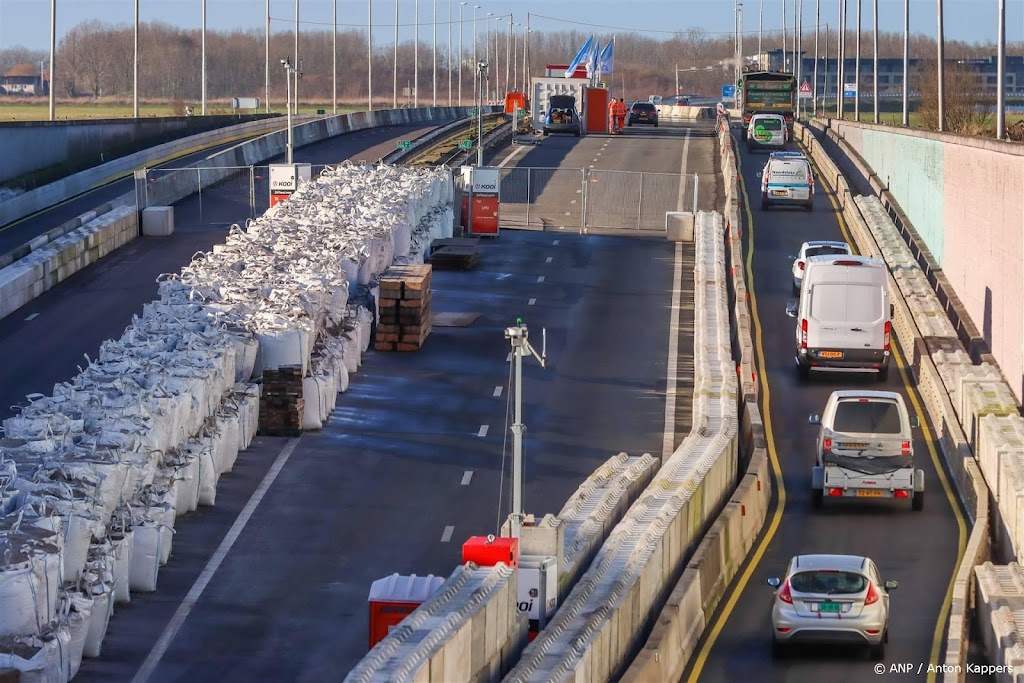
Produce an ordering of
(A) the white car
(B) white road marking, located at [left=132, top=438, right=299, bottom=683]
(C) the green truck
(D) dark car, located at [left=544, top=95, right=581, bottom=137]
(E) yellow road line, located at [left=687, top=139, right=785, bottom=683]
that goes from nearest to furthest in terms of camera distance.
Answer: (B) white road marking, located at [left=132, top=438, right=299, bottom=683], (E) yellow road line, located at [left=687, top=139, right=785, bottom=683], (A) the white car, (D) dark car, located at [left=544, top=95, right=581, bottom=137], (C) the green truck

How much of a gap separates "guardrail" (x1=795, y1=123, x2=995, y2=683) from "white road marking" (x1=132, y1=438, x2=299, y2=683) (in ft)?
31.4

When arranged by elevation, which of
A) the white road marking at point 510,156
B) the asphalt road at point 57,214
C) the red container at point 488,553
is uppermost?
the white road marking at point 510,156

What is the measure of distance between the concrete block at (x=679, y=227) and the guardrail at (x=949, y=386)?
550cm

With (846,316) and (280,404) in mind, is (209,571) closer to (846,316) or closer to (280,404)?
(280,404)

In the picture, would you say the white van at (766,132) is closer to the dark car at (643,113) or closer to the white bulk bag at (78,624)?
the dark car at (643,113)

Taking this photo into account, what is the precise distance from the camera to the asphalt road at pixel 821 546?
22297 millimetres

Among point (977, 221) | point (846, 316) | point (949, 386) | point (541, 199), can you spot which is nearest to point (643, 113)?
point (541, 199)

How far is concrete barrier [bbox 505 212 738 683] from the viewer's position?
1820 cm

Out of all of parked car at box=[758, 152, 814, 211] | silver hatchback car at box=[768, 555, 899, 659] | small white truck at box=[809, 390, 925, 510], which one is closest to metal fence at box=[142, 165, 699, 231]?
parked car at box=[758, 152, 814, 211]

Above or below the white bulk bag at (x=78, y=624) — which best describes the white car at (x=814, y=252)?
above

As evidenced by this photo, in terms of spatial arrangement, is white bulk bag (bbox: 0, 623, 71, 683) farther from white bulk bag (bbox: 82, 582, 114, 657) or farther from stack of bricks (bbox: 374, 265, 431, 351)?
stack of bricks (bbox: 374, 265, 431, 351)

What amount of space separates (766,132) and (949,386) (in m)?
52.6

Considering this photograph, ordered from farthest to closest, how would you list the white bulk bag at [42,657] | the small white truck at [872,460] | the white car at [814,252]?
the white car at [814,252] → the small white truck at [872,460] → the white bulk bag at [42,657]

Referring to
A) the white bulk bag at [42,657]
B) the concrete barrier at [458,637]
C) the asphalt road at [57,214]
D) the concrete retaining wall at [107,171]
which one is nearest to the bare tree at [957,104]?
the asphalt road at [57,214]
